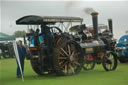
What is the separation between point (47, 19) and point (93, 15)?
10.5 ft

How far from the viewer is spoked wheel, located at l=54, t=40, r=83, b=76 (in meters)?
9.85

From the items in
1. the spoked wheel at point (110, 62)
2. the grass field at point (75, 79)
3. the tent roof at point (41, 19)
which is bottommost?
the grass field at point (75, 79)

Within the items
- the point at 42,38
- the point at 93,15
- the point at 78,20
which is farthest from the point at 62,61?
the point at 93,15

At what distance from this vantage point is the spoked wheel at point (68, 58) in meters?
9.85

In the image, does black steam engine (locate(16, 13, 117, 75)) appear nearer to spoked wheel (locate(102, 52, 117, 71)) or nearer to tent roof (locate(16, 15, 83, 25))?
tent roof (locate(16, 15, 83, 25))

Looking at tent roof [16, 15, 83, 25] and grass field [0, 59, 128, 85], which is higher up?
tent roof [16, 15, 83, 25]

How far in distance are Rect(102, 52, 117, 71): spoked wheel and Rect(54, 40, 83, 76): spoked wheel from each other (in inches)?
57.8

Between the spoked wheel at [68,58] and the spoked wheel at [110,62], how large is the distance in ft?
4.82

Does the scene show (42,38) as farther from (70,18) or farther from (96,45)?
(96,45)

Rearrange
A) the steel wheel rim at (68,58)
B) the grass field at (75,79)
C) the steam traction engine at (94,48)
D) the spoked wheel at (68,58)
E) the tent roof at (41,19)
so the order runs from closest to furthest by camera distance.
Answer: the grass field at (75,79), the tent roof at (41,19), the spoked wheel at (68,58), the steel wheel rim at (68,58), the steam traction engine at (94,48)

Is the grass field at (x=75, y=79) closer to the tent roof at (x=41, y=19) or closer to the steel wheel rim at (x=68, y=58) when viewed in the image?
the steel wheel rim at (x=68, y=58)

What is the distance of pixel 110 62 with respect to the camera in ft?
38.5

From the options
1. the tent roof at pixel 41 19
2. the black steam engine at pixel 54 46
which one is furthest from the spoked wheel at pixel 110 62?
the tent roof at pixel 41 19

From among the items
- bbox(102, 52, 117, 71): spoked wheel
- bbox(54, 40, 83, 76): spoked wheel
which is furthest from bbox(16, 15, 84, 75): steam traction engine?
bbox(102, 52, 117, 71): spoked wheel
